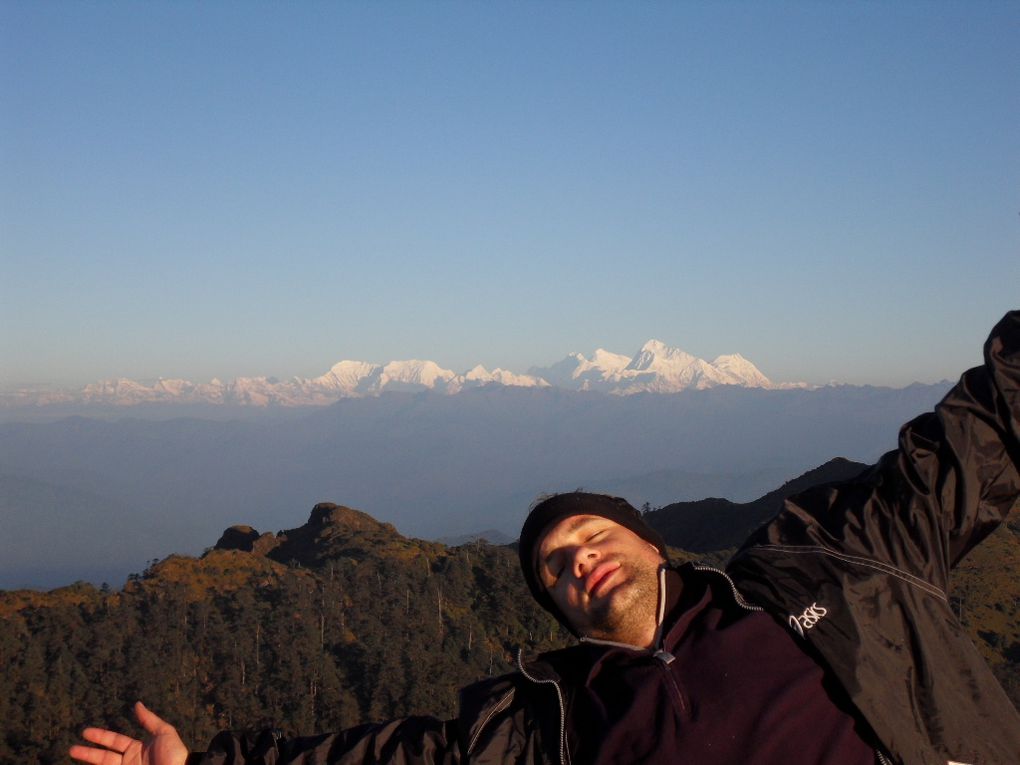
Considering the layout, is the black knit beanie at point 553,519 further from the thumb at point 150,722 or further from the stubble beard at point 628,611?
the thumb at point 150,722

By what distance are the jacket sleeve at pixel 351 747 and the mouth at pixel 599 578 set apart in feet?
2.28

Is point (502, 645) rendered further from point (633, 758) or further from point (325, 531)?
point (633, 758)

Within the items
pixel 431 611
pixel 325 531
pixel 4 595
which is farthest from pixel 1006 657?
pixel 4 595

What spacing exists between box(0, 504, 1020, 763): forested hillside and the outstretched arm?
1215 inches

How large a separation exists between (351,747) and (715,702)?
4.25ft

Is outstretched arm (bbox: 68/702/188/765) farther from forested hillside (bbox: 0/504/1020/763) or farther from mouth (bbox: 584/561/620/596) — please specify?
forested hillside (bbox: 0/504/1020/763)

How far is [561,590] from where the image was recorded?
3.34 metres

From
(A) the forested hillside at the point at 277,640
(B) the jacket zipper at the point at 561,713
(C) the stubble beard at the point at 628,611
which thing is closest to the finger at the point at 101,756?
(B) the jacket zipper at the point at 561,713

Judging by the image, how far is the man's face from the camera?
3141 millimetres

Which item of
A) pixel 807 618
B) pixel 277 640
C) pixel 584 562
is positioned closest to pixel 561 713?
pixel 584 562

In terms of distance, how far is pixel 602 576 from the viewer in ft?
10.7

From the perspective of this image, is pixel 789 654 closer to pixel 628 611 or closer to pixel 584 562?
pixel 628 611

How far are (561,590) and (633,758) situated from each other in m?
0.74

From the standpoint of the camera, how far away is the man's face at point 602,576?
3141 millimetres
